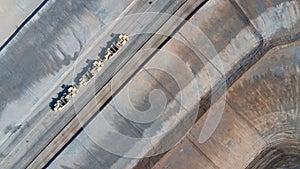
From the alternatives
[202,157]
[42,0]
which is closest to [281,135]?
[202,157]

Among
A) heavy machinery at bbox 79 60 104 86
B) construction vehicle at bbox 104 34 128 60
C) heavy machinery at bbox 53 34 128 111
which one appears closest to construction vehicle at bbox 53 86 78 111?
heavy machinery at bbox 53 34 128 111

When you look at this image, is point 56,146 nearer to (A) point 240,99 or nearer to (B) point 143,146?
(B) point 143,146

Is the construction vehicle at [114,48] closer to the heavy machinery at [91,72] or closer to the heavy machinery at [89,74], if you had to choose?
the heavy machinery at [89,74]

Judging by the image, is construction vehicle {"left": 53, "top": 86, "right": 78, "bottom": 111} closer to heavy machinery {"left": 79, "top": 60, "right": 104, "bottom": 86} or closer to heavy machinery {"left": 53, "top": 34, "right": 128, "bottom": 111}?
heavy machinery {"left": 53, "top": 34, "right": 128, "bottom": 111}

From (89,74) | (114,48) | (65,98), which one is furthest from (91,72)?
(65,98)

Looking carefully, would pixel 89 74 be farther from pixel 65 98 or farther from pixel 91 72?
pixel 65 98

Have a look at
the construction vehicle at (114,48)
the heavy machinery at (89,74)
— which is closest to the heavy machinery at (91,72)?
the heavy machinery at (89,74)

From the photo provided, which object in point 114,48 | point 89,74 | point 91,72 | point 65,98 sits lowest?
point 65,98

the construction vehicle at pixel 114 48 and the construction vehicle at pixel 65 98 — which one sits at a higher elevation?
the construction vehicle at pixel 114 48
